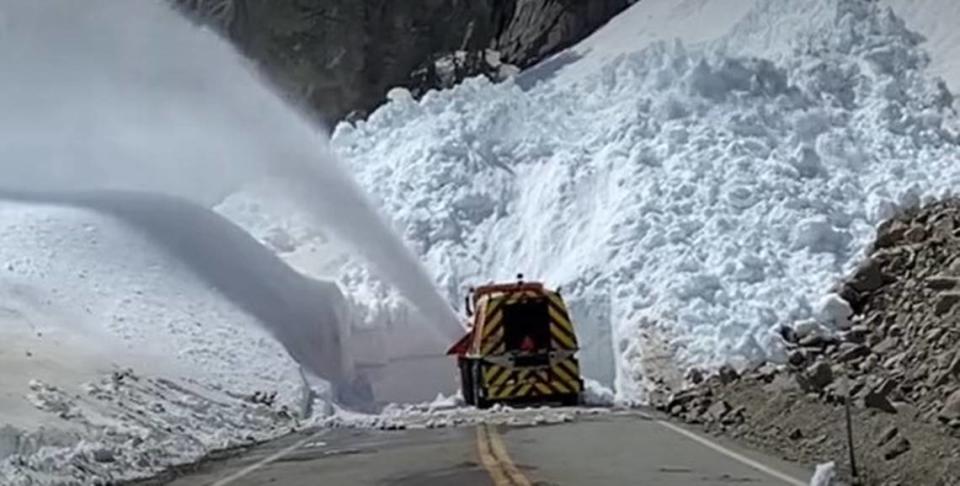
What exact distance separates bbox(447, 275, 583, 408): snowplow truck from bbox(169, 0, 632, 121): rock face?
67.2ft

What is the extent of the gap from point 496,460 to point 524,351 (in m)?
9.56

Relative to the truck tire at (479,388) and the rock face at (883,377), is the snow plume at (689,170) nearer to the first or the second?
the rock face at (883,377)

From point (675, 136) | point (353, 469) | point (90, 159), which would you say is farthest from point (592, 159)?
point (353, 469)

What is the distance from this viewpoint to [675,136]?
29.8m

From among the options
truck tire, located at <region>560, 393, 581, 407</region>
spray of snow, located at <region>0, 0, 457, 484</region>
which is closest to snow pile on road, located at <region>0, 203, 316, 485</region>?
spray of snow, located at <region>0, 0, 457, 484</region>

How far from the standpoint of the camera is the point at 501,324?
24.2m

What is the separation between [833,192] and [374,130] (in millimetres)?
14035

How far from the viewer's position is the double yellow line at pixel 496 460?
1232cm

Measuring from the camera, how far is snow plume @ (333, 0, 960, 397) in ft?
81.2

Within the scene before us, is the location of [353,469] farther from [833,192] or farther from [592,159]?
[592,159]

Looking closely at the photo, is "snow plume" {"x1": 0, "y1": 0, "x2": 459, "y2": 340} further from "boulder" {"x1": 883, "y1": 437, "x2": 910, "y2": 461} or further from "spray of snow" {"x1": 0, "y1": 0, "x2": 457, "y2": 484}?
"boulder" {"x1": 883, "y1": 437, "x2": 910, "y2": 461}

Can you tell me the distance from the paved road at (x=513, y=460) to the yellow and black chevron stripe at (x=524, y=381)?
4313 mm

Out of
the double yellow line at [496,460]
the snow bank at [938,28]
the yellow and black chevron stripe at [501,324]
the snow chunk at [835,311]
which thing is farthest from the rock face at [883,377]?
the snow bank at [938,28]

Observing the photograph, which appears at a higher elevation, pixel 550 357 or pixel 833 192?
pixel 833 192
